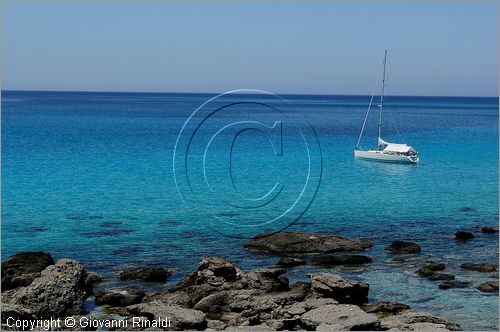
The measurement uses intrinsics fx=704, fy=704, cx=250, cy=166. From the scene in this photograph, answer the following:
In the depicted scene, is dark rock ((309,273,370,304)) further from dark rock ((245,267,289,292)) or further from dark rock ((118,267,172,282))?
dark rock ((118,267,172,282))

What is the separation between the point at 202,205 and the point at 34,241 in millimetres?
12198

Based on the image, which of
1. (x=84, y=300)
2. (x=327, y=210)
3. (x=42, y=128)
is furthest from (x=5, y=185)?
(x=42, y=128)

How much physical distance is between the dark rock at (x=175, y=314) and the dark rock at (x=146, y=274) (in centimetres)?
413

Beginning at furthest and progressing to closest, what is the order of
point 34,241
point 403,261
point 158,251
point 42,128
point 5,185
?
point 42,128
point 5,185
point 34,241
point 158,251
point 403,261

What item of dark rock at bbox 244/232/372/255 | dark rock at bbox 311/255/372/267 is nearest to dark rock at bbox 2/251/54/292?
dark rock at bbox 244/232/372/255

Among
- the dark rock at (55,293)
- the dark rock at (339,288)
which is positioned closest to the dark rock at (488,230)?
the dark rock at (339,288)

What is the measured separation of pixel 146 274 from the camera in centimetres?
2461

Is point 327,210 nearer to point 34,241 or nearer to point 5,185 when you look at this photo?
point 34,241

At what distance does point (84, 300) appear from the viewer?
21.3 m

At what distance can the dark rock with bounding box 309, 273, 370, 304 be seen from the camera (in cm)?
2188

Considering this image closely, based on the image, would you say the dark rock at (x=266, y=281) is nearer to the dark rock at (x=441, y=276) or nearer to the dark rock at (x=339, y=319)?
the dark rock at (x=339, y=319)

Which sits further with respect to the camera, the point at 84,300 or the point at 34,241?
the point at 34,241

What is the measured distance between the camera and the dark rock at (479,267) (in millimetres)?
26312

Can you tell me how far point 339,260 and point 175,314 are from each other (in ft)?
32.7
